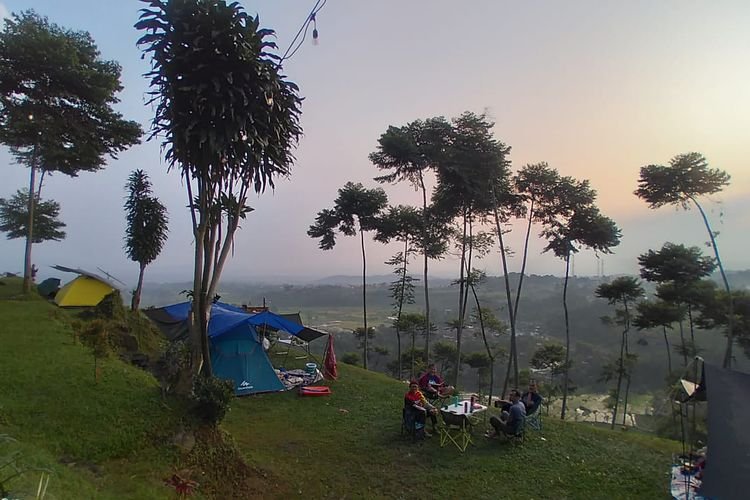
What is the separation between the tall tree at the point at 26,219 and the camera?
25.1 metres

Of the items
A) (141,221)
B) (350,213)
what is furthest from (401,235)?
(141,221)

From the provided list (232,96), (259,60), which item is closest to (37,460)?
(232,96)

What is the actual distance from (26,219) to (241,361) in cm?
2263

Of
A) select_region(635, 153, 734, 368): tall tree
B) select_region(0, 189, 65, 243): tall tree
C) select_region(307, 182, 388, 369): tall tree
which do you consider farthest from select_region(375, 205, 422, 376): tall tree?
select_region(0, 189, 65, 243): tall tree

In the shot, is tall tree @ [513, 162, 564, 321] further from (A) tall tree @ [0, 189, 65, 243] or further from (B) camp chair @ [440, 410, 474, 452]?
(A) tall tree @ [0, 189, 65, 243]

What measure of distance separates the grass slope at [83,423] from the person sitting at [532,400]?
7723mm

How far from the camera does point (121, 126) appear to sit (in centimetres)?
1750

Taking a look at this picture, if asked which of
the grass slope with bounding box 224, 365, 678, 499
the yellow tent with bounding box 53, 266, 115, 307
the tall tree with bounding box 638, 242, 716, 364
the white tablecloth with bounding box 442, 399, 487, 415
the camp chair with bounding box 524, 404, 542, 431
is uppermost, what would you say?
the tall tree with bounding box 638, 242, 716, 364

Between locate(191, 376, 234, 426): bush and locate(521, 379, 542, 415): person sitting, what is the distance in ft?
22.3

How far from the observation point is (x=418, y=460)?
8.09 meters

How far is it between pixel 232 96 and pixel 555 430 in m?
10.6

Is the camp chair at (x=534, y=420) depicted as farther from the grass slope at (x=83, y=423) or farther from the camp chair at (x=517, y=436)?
the grass slope at (x=83, y=423)

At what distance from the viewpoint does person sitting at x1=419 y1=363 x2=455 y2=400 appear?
10555 mm

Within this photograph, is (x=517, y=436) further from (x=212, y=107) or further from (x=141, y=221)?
(x=141, y=221)
